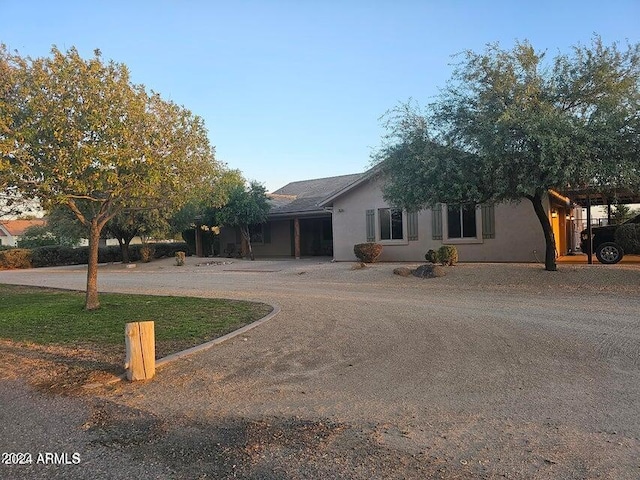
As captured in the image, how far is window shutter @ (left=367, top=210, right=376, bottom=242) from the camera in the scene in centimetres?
2344

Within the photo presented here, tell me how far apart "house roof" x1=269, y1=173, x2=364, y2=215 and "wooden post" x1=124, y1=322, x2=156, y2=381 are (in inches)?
772

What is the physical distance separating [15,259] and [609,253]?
31126 millimetres

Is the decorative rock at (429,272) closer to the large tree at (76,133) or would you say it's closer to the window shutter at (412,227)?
the window shutter at (412,227)

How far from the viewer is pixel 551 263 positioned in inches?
591

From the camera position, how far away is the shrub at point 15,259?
30797mm

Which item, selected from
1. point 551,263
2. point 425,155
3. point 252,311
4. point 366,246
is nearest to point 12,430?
point 252,311

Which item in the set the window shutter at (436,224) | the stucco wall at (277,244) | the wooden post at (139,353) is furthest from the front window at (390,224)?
the wooden post at (139,353)

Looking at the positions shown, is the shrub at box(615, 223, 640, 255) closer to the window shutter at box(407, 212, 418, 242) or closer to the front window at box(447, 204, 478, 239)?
the front window at box(447, 204, 478, 239)

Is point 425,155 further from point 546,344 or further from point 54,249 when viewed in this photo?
point 54,249

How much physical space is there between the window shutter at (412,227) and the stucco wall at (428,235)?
181 mm

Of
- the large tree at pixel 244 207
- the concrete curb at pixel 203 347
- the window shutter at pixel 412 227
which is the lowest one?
the concrete curb at pixel 203 347

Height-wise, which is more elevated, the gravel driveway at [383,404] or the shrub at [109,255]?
the shrub at [109,255]

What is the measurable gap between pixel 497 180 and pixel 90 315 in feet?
32.9

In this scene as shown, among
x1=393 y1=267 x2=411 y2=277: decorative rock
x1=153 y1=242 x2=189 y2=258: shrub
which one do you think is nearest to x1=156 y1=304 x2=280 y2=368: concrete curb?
x1=393 y1=267 x2=411 y2=277: decorative rock
